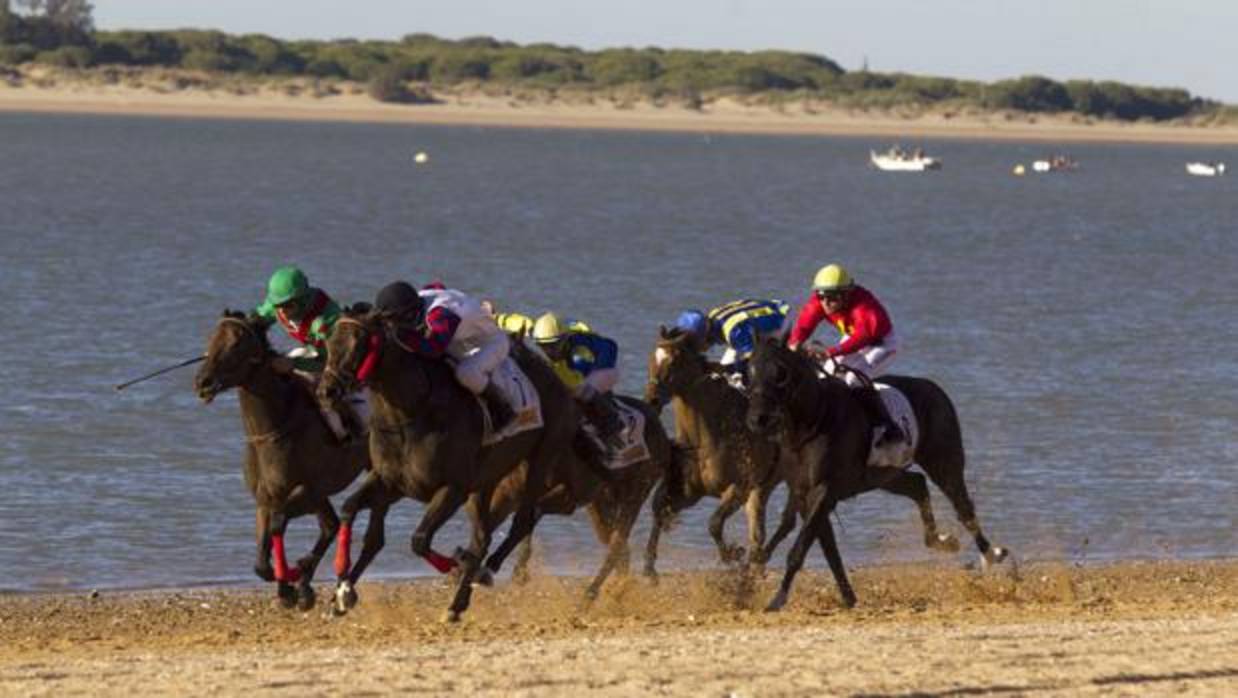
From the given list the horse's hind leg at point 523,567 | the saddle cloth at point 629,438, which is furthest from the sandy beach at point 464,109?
the saddle cloth at point 629,438

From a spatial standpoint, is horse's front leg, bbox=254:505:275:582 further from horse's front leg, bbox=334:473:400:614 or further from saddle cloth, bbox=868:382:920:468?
saddle cloth, bbox=868:382:920:468

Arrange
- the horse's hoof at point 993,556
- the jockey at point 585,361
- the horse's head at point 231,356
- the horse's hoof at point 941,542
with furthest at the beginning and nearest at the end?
the horse's hoof at point 941,542 → the horse's hoof at point 993,556 → the jockey at point 585,361 → the horse's head at point 231,356

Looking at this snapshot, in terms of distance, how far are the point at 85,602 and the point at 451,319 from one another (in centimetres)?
397

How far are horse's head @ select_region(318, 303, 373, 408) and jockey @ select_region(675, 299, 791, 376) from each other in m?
3.36

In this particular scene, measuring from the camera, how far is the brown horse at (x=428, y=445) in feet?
50.5

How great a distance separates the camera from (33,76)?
164 m

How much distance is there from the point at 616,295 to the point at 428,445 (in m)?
→ 32.2

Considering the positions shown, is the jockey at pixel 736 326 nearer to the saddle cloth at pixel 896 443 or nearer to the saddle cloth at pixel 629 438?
the saddle cloth at pixel 629 438

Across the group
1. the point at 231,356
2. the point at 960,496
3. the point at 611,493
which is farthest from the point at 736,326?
the point at 231,356

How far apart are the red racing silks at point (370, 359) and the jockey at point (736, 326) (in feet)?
10.9

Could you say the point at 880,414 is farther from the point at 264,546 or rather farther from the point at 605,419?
the point at 264,546

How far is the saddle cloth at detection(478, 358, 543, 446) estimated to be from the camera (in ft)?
53.0

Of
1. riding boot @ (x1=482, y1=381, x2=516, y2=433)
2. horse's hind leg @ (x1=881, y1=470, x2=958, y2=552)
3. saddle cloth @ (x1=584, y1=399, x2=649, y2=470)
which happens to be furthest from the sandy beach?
riding boot @ (x1=482, y1=381, x2=516, y2=433)

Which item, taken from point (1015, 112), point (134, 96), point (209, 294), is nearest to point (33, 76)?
point (134, 96)
